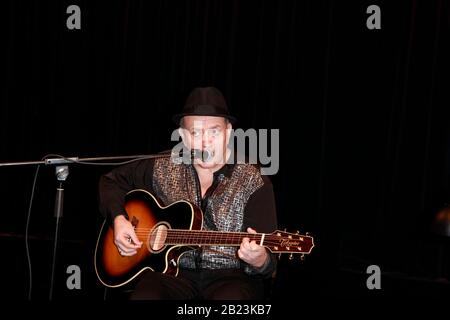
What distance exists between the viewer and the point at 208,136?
246 centimetres

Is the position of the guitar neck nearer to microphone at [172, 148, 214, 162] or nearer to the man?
the man

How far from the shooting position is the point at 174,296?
2.25 meters

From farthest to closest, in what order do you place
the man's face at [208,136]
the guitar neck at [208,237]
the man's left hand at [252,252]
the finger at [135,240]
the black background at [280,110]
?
the black background at [280,110]
the man's face at [208,136]
the finger at [135,240]
the guitar neck at [208,237]
the man's left hand at [252,252]

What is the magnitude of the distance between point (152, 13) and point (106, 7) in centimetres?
41

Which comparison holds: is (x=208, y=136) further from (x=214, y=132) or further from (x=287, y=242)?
(x=287, y=242)

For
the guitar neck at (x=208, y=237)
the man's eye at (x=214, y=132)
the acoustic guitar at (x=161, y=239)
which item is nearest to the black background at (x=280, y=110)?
the acoustic guitar at (x=161, y=239)

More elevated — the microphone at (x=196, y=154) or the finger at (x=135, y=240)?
the microphone at (x=196, y=154)

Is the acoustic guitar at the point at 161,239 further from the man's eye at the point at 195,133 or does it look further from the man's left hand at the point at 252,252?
the man's eye at the point at 195,133

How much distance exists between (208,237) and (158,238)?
25 cm

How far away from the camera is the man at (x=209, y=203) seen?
2279mm

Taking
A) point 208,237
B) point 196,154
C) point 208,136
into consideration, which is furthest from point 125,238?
point 208,136

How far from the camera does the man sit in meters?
2.28

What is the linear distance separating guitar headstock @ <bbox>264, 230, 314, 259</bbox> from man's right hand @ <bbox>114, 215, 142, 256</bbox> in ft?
1.92
